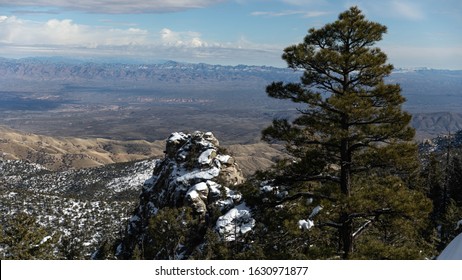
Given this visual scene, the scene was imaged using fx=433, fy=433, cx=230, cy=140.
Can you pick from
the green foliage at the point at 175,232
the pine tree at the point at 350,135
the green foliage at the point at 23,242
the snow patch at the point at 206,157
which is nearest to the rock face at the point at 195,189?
the snow patch at the point at 206,157

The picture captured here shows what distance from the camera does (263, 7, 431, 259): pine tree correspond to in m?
15.0

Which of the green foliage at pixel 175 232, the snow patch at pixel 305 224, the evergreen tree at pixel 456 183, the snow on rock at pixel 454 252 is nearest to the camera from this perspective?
the snow on rock at pixel 454 252

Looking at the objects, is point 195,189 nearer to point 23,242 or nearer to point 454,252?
point 23,242

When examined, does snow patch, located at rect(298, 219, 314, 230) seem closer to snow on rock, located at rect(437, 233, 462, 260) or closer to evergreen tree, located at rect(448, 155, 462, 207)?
snow on rock, located at rect(437, 233, 462, 260)

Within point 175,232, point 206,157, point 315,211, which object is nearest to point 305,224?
point 315,211

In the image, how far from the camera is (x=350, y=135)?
15648 millimetres

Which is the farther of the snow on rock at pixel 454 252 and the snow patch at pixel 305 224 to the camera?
the snow patch at pixel 305 224

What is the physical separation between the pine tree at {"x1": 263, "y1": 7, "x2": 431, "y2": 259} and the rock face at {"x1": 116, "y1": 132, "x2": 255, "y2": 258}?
743 inches

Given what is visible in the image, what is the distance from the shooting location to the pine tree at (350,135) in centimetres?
1504

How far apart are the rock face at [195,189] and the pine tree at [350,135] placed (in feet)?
61.9

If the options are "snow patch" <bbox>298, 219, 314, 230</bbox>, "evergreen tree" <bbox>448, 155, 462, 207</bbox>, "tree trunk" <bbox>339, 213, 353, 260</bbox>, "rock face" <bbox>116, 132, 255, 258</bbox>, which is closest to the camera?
"snow patch" <bbox>298, 219, 314, 230</bbox>

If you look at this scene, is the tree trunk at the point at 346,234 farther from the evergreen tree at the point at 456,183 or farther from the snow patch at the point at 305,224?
the evergreen tree at the point at 456,183

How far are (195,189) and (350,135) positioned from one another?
1150 inches

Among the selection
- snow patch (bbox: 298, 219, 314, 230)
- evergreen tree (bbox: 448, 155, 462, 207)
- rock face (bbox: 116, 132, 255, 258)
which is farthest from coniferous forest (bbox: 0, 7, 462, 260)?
evergreen tree (bbox: 448, 155, 462, 207)
